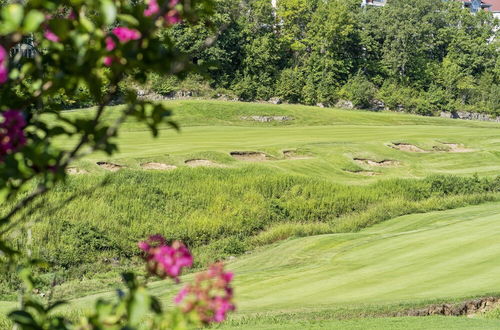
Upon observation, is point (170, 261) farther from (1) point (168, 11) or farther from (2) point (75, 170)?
(2) point (75, 170)

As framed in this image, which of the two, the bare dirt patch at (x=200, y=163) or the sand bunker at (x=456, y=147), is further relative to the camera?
the sand bunker at (x=456, y=147)

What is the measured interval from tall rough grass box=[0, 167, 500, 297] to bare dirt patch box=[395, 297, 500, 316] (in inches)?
336

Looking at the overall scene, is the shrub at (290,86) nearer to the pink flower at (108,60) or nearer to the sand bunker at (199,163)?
the sand bunker at (199,163)

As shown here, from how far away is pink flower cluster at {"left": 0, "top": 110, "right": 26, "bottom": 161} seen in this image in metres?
2.39

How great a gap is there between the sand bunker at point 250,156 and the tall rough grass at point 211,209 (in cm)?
202

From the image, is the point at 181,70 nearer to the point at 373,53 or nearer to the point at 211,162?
the point at 211,162

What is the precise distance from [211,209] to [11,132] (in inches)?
816

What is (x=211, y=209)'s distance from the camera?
2306 centimetres

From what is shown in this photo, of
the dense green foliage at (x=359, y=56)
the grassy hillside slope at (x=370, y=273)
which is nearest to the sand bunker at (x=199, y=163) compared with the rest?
the grassy hillside slope at (x=370, y=273)

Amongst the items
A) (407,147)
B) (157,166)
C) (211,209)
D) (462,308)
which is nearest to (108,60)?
(462,308)

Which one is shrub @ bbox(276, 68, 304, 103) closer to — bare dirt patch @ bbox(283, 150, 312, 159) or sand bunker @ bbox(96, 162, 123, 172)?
bare dirt patch @ bbox(283, 150, 312, 159)

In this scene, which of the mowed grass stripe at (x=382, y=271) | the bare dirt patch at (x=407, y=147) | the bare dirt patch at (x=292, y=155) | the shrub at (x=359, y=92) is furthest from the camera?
the shrub at (x=359, y=92)

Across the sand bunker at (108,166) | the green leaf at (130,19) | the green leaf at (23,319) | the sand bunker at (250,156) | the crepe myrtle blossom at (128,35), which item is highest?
the green leaf at (130,19)

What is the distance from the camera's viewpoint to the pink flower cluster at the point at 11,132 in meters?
2.39
